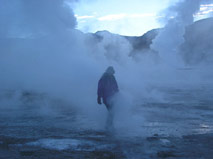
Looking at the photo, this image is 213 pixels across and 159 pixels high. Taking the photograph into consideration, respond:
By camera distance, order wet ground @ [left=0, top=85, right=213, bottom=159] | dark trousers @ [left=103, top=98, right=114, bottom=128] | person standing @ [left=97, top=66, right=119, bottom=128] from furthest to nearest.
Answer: person standing @ [left=97, top=66, right=119, bottom=128]
dark trousers @ [left=103, top=98, right=114, bottom=128]
wet ground @ [left=0, top=85, right=213, bottom=159]

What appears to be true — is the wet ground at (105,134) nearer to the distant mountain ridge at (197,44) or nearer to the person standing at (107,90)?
the person standing at (107,90)

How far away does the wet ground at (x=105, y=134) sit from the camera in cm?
562

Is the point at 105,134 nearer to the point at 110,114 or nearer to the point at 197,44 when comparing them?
the point at 110,114

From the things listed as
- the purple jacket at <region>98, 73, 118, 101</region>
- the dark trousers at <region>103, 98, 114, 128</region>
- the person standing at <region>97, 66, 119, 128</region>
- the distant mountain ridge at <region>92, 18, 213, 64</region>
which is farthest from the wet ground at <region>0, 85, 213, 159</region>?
the distant mountain ridge at <region>92, 18, 213, 64</region>

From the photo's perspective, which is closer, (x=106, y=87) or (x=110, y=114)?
(x=110, y=114)

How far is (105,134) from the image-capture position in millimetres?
7027

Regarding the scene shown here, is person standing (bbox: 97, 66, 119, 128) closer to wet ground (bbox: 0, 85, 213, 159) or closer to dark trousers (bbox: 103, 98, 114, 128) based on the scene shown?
dark trousers (bbox: 103, 98, 114, 128)

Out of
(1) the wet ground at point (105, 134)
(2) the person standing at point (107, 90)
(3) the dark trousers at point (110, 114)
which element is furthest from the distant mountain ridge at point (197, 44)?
(3) the dark trousers at point (110, 114)

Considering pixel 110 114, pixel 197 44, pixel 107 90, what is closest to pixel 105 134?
pixel 110 114

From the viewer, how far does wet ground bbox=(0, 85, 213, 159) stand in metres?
5.62

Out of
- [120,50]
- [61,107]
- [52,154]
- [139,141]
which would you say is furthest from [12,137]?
[120,50]

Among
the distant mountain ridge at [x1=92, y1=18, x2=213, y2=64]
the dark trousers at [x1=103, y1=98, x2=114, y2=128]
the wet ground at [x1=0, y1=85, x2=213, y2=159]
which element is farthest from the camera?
the distant mountain ridge at [x1=92, y1=18, x2=213, y2=64]

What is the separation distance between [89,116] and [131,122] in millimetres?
1538

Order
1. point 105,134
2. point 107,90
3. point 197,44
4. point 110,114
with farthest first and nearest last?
point 197,44 < point 107,90 < point 110,114 < point 105,134
